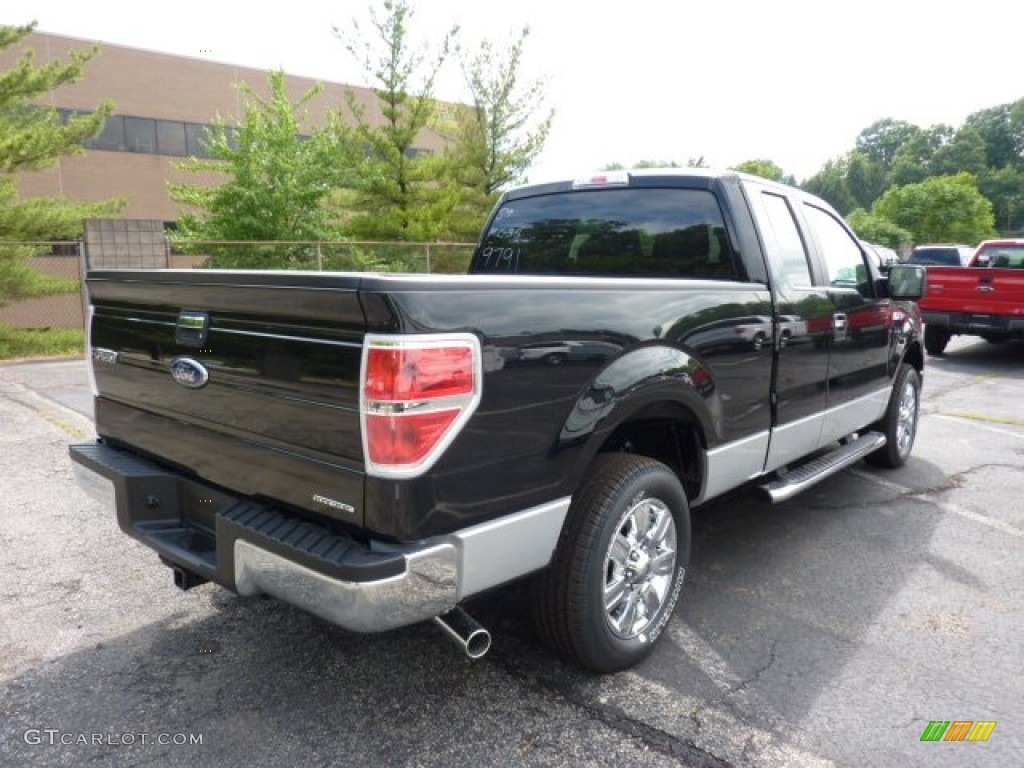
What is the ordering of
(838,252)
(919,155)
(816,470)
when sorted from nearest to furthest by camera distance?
(816,470), (838,252), (919,155)

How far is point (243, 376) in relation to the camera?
2402 mm

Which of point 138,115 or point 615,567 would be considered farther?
point 138,115

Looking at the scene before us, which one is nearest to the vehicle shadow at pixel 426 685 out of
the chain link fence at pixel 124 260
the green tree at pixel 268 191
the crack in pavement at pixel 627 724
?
the crack in pavement at pixel 627 724

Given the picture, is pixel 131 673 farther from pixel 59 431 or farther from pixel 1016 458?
pixel 1016 458

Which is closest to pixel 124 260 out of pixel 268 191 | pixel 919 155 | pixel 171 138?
pixel 268 191

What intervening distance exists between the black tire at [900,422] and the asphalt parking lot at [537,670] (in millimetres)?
1082

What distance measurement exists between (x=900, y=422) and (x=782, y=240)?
241 centimetres

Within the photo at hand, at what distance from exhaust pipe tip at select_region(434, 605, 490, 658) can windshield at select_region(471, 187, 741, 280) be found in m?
2.13

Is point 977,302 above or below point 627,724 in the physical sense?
above

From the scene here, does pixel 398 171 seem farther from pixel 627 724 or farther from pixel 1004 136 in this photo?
pixel 1004 136

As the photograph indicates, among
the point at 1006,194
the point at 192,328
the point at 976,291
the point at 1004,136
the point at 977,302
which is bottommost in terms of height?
the point at 977,302

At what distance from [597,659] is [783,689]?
70 centimetres

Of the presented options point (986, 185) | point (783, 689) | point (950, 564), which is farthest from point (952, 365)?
point (986, 185)

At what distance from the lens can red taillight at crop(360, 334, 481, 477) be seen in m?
2.00
